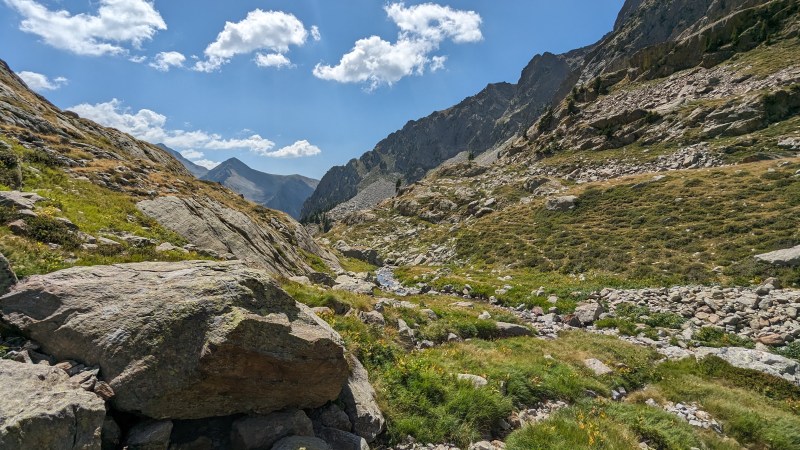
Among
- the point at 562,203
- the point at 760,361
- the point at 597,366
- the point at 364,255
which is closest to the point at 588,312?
the point at 760,361

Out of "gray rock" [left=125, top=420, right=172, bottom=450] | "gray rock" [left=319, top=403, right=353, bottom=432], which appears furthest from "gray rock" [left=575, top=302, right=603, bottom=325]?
"gray rock" [left=125, top=420, right=172, bottom=450]

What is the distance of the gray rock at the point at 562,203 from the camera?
51719mm

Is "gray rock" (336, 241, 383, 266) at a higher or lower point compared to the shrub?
lower

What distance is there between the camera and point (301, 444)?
259 inches

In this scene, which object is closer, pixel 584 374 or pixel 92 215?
pixel 584 374

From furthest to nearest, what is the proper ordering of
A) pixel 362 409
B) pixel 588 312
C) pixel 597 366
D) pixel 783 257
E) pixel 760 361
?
pixel 783 257 < pixel 588 312 < pixel 760 361 < pixel 597 366 < pixel 362 409

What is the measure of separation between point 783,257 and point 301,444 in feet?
105

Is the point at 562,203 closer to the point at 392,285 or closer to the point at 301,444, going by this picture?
the point at 392,285

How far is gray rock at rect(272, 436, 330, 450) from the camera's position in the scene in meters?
6.45

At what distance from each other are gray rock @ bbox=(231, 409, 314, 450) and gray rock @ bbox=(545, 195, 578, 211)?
51.2 meters

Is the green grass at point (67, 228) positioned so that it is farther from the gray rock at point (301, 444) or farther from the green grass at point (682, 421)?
the green grass at point (682, 421)

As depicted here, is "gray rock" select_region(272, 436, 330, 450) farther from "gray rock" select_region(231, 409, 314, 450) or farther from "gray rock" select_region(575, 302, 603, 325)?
"gray rock" select_region(575, 302, 603, 325)

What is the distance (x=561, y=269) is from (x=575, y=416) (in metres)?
27.9

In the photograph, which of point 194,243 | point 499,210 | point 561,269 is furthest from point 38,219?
point 499,210
